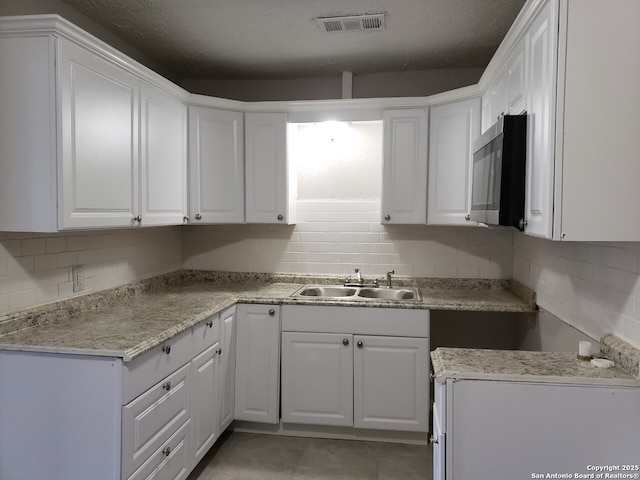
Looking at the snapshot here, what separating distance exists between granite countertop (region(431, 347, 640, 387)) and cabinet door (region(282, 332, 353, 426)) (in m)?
1.16

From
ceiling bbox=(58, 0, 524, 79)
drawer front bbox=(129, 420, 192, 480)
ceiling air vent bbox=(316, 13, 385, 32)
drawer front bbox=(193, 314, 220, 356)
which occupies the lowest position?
drawer front bbox=(129, 420, 192, 480)

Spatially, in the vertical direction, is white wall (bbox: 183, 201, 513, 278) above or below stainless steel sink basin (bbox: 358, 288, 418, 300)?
above

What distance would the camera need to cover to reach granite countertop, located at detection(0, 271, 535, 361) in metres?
1.77

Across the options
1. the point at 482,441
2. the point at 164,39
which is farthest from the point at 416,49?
the point at 482,441

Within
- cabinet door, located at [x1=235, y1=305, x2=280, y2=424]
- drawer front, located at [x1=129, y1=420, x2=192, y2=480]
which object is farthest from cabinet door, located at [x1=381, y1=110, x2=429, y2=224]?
drawer front, located at [x1=129, y1=420, x2=192, y2=480]

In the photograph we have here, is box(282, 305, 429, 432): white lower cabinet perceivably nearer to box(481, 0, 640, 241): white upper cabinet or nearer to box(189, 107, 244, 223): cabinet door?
box(189, 107, 244, 223): cabinet door

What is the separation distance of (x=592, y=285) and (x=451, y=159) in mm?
1291

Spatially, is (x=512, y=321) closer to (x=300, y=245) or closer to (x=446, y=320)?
(x=446, y=320)

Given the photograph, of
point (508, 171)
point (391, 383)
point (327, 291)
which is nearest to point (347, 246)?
point (327, 291)

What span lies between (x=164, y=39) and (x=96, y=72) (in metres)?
0.92

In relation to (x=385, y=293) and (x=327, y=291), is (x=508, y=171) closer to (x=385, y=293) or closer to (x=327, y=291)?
(x=385, y=293)

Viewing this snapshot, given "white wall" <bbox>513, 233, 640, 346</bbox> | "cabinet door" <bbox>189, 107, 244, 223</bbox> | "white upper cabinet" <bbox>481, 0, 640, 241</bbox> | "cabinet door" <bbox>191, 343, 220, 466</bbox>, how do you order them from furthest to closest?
"cabinet door" <bbox>189, 107, 244, 223</bbox>, "cabinet door" <bbox>191, 343, 220, 466</bbox>, "white wall" <bbox>513, 233, 640, 346</bbox>, "white upper cabinet" <bbox>481, 0, 640, 241</bbox>

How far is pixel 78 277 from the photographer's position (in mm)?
2312

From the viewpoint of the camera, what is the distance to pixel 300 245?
3439mm
